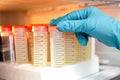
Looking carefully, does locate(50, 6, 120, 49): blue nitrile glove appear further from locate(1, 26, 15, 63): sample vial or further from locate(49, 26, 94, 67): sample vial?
locate(1, 26, 15, 63): sample vial

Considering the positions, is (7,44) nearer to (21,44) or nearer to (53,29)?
(21,44)

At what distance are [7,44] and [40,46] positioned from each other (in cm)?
23

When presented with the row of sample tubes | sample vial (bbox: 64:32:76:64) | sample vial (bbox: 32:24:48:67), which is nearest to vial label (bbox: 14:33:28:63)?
the row of sample tubes

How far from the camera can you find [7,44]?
3.33 ft

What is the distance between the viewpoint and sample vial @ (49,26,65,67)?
88 centimetres

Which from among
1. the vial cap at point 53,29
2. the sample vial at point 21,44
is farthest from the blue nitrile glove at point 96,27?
the sample vial at point 21,44

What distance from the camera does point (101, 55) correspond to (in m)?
1.31

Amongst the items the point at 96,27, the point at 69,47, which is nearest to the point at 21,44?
the point at 69,47

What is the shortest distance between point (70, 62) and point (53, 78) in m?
0.15

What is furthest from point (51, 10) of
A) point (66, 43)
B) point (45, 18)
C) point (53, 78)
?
point (53, 78)

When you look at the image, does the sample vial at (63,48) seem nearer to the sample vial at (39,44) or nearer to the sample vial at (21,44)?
the sample vial at (39,44)

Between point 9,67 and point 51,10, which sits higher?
point 51,10

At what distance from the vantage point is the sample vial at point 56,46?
0.88 metres

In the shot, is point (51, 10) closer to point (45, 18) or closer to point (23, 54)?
point (45, 18)
